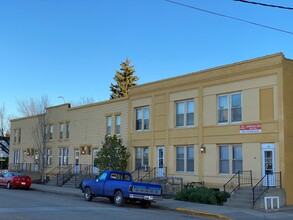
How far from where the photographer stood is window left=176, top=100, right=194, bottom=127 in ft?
89.6

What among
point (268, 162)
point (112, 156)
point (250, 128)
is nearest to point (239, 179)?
point (268, 162)

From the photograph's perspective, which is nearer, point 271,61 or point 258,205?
point 258,205

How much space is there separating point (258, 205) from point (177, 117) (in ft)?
32.7

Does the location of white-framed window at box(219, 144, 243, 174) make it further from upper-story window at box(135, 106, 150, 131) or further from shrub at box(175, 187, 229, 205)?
upper-story window at box(135, 106, 150, 131)

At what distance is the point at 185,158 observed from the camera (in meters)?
27.2

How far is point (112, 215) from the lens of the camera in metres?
15.8

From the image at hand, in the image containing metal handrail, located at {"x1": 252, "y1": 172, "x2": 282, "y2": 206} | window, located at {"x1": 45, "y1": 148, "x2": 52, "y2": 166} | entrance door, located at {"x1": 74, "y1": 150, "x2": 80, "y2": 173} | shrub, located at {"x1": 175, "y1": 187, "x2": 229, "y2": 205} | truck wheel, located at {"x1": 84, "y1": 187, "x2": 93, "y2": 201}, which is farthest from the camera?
window, located at {"x1": 45, "y1": 148, "x2": 52, "y2": 166}

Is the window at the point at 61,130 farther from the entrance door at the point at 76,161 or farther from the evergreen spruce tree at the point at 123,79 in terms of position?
the evergreen spruce tree at the point at 123,79

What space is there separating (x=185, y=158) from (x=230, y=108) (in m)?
4.80

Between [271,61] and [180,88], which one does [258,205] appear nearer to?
[271,61]

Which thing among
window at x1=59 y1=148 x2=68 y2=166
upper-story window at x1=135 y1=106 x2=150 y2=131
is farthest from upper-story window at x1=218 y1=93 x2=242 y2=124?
window at x1=59 y1=148 x2=68 y2=166

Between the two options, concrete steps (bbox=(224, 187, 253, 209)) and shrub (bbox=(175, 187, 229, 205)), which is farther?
shrub (bbox=(175, 187, 229, 205))

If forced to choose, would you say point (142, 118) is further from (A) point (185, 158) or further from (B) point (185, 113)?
(A) point (185, 158)

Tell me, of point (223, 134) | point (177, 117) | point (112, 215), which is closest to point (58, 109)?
point (177, 117)
